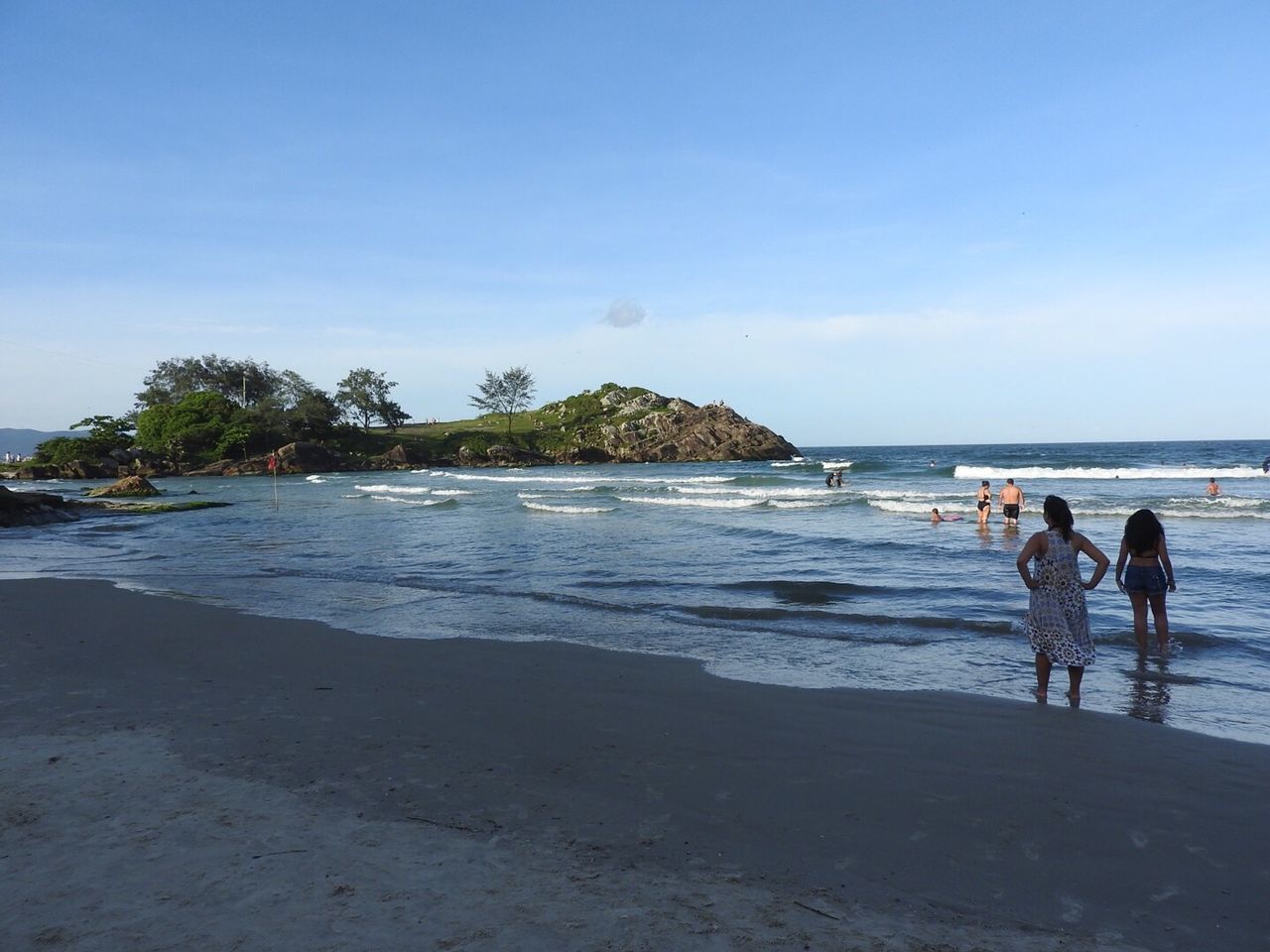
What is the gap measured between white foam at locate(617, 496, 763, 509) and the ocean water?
72 cm

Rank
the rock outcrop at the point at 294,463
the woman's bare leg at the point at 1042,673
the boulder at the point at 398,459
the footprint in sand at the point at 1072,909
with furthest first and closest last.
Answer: the boulder at the point at 398,459
the rock outcrop at the point at 294,463
the woman's bare leg at the point at 1042,673
the footprint in sand at the point at 1072,909

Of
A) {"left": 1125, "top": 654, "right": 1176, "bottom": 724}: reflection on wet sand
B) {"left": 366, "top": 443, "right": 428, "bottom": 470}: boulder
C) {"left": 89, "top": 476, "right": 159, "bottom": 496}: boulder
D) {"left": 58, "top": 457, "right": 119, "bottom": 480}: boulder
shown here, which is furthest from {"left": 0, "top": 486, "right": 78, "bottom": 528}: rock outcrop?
{"left": 366, "top": 443, "right": 428, "bottom": 470}: boulder

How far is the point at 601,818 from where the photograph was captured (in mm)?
4773

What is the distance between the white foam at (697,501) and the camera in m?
35.2

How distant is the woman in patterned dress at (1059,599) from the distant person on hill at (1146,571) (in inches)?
106

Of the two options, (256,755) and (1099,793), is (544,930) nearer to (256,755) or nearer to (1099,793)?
(256,755)

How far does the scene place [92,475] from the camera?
70500 millimetres

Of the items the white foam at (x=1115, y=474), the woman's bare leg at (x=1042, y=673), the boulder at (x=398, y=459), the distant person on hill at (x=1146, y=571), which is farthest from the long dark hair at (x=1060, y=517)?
the boulder at (x=398, y=459)

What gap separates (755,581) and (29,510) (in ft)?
89.8

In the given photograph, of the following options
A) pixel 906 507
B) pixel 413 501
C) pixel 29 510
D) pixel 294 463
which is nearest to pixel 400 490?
pixel 413 501

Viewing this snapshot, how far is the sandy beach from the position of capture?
11.9 feet

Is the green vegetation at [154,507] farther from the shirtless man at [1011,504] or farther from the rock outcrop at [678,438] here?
the rock outcrop at [678,438]

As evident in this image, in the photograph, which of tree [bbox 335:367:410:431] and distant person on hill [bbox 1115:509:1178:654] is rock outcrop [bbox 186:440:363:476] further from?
distant person on hill [bbox 1115:509:1178:654]

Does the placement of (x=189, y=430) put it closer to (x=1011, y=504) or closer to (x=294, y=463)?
(x=294, y=463)
